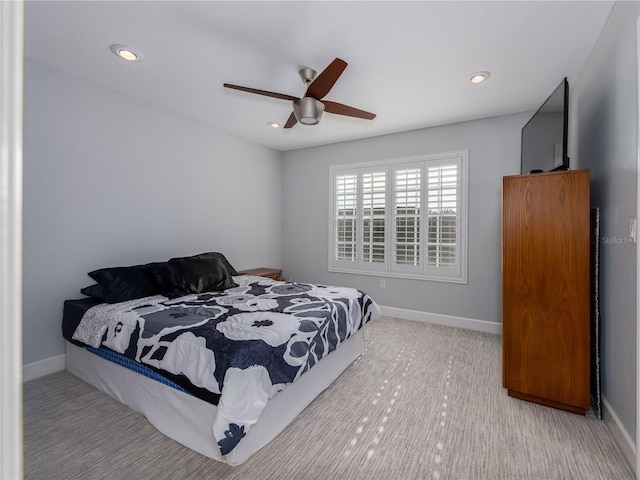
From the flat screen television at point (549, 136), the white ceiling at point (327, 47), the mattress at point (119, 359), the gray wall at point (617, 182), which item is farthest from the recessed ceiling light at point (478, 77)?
the mattress at point (119, 359)

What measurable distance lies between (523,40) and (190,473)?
139 inches

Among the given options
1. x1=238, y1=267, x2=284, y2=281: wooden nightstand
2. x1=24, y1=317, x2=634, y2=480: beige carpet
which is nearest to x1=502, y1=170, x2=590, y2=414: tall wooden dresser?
x1=24, y1=317, x2=634, y2=480: beige carpet

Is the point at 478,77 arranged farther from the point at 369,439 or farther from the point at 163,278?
the point at 163,278

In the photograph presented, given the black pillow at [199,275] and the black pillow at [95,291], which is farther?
the black pillow at [199,275]

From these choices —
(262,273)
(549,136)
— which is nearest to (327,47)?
(549,136)

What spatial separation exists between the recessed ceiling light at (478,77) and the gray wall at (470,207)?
1.10 metres

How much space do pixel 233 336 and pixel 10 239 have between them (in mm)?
1647

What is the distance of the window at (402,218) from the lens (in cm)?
404

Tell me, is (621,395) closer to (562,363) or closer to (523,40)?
(562,363)

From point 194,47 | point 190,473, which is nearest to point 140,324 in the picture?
point 190,473

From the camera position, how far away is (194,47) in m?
2.42

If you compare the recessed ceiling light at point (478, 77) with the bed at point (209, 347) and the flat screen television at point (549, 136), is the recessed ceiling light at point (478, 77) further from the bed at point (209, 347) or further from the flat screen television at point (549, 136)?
the bed at point (209, 347)

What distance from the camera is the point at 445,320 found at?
13.5 feet

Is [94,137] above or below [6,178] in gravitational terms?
above
